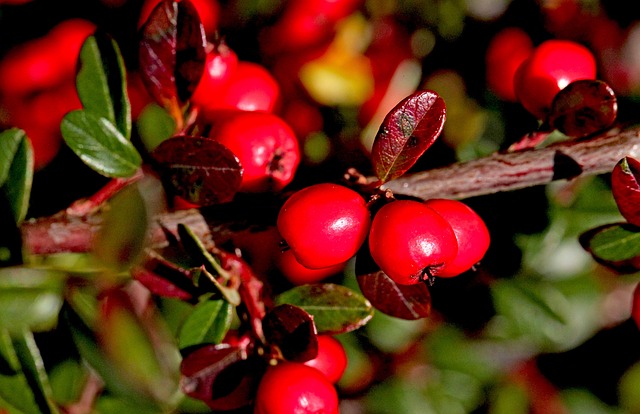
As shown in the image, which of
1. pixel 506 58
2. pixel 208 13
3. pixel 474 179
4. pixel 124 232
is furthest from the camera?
pixel 506 58

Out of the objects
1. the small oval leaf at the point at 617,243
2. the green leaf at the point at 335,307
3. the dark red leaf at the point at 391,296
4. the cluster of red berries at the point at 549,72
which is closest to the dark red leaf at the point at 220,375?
the green leaf at the point at 335,307

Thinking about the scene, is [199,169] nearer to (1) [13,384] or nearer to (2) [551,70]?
(1) [13,384]

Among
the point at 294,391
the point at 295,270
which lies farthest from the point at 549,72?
the point at 294,391

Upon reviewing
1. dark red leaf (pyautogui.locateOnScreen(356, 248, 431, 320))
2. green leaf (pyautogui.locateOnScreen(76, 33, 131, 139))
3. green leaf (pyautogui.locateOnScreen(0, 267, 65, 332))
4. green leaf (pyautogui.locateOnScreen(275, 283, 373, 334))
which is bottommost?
green leaf (pyautogui.locateOnScreen(275, 283, 373, 334))

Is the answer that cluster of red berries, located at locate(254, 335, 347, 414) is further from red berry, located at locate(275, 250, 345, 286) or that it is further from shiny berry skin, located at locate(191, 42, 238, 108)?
shiny berry skin, located at locate(191, 42, 238, 108)

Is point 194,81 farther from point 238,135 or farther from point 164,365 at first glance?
point 164,365

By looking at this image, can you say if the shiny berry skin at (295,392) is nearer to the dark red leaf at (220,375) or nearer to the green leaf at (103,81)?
the dark red leaf at (220,375)

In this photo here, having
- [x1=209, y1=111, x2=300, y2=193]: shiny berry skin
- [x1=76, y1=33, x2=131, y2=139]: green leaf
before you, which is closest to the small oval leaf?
[x1=209, y1=111, x2=300, y2=193]: shiny berry skin
